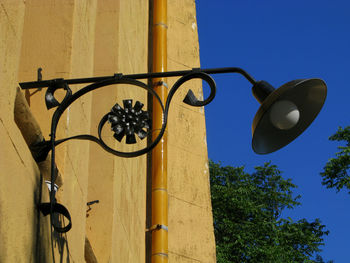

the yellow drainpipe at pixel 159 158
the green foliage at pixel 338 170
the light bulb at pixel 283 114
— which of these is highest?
the green foliage at pixel 338 170

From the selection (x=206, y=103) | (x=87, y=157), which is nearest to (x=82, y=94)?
(x=206, y=103)

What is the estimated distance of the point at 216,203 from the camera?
2294 centimetres

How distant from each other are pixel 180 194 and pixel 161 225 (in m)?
1.03

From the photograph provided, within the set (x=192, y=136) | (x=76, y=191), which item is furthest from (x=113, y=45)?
(x=192, y=136)

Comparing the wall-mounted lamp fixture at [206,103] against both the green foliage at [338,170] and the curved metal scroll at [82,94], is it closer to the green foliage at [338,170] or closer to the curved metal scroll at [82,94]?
the curved metal scroll at [82,94]

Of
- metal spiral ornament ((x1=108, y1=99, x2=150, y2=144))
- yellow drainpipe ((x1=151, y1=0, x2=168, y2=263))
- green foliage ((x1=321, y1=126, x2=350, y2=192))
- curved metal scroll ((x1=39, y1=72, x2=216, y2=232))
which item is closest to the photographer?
curved metal scroll ((x1=39, y1=72, x2=216, y2=232))

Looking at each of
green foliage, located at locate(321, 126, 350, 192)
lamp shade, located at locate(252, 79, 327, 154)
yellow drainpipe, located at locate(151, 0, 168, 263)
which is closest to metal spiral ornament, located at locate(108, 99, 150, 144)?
lamp shade, located at locate(252, 79, 327, 154)

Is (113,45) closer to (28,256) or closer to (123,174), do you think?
(123,174)

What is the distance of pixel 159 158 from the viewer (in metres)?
7.71

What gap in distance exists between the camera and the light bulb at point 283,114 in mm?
3332

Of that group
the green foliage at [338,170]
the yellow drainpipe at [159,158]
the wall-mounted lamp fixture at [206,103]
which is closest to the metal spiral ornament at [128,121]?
the wall-mounted lamp fixture at [206,103]

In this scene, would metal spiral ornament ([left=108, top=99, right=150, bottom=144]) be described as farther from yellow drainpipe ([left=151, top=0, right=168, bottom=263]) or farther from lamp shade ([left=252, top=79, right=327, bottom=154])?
yellow drainpipe ([left=151, top=0, right=168, bottom=263])

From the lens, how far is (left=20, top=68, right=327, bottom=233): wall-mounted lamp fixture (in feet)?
10.7

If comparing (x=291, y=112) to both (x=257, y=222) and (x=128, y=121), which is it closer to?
(x=128, y=121)
